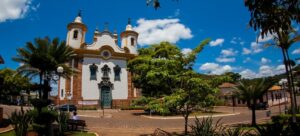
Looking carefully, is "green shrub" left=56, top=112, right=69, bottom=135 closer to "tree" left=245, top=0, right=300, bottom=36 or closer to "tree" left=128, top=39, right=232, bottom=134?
"tree" left=128, top=39, right=232, bottom=134

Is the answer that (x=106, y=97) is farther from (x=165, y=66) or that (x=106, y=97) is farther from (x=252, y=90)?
(x=165, y=66)

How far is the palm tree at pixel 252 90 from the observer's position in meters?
19.5

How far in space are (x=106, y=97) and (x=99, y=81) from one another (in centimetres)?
277

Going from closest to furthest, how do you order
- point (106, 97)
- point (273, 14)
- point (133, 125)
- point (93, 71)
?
1. point (273, 14)
2. point (133, 125)
3. point (93, 71)
4. point (106, 97)

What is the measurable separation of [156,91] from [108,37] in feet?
99.0

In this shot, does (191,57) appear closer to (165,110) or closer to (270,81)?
(165,110)

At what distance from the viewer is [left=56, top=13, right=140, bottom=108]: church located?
37316 millimetres

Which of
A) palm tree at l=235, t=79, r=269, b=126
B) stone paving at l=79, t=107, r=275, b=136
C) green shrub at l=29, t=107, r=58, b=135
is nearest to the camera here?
green shrub at l=29, t=107, r=58, b=135

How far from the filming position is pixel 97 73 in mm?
38969

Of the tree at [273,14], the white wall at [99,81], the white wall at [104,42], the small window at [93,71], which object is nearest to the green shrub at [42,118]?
the tree at [273,14]

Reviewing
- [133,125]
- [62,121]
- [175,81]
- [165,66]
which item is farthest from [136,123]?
[165,66]

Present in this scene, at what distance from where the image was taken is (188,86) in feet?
37.2

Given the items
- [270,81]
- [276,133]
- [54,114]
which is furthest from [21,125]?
[270,81]

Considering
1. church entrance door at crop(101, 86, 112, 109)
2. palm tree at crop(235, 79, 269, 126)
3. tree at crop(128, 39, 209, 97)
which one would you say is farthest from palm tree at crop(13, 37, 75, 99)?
church entrance door at crop(101, 86, 112, 109)
